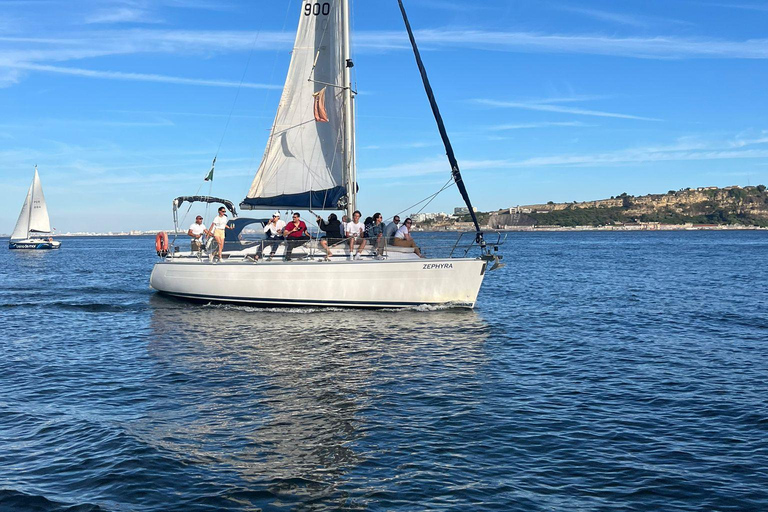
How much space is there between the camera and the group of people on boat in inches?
776

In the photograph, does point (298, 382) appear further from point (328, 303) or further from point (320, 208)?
point (320, 208)

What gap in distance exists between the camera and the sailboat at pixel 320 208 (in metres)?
19.2

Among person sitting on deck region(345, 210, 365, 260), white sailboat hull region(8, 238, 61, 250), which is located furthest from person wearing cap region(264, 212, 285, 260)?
white sailboat hull region(8, 238, 61, 250)

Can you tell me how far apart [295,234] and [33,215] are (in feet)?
256

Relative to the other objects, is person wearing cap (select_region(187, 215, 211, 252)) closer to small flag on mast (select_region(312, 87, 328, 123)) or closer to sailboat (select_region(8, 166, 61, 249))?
small flag on mast (select_region(312, 87, 328, 123))

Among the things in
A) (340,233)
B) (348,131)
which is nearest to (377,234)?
(340,233)

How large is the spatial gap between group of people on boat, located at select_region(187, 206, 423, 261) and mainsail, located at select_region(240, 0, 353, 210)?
0.86 meters

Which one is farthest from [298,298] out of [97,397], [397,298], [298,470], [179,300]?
[298,470]

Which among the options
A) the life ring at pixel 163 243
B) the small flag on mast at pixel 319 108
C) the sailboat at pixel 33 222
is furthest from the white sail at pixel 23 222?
the small flag on mast at pixel 319 108

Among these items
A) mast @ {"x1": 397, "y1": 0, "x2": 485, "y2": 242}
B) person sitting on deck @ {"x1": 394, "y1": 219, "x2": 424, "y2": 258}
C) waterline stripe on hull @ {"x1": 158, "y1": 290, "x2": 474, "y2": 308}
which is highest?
mast @ {"x1": 397, "y1": 0, "x2": 485, "y2": 242}

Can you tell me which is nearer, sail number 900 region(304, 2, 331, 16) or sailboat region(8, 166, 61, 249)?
sail number 900 region(304, 2, 331, 16)

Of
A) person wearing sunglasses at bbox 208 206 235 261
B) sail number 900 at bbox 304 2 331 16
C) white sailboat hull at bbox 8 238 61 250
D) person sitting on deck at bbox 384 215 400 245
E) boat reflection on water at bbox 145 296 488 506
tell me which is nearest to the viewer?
boat reflection on water at bbox 145 296 488 506

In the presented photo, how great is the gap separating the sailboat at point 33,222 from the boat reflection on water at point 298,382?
244ft

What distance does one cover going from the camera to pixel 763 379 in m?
11.6
